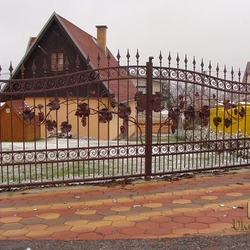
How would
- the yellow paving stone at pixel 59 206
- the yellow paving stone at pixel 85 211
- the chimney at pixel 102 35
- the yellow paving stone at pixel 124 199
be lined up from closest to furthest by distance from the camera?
the yellow paving stone at pixel 85 211 → the yellow paving stone at pixel 59 206 → the yellow paving stone at pixel 124 199 → the chimney at pixel 102 35

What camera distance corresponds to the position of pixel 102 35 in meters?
23.5

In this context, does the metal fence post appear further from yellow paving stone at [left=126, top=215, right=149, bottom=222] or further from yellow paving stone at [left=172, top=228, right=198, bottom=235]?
yellow paving stone at [left=172, top=228, right=198, bottom=235]

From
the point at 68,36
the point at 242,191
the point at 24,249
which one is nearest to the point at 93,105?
the point at 68,36

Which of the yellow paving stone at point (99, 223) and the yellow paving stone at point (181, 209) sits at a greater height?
the yellow paving stone at point (181, 209)

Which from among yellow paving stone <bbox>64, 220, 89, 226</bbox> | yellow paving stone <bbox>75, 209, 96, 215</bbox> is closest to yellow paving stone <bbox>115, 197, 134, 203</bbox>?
yellow paving stone <bbox>75, 209, 96, 215</bbox>

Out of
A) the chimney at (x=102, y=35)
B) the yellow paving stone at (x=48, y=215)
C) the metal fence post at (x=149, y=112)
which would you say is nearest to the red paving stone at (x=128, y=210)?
the yellow paving stone at (x=48, y=215)

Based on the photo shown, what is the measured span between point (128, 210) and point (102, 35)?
2112 cm

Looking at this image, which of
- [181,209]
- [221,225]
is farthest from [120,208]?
[221,225]

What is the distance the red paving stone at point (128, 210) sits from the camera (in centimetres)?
347

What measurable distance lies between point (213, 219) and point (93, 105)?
38.5ft

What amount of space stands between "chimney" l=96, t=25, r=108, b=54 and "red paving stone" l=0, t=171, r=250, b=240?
19.4m

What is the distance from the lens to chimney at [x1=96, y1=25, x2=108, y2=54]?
23.4 m

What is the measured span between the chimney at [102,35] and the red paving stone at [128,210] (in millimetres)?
19418

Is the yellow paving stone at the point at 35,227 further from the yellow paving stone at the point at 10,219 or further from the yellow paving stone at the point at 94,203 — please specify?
the yellow paving stone at the point at 94,203
